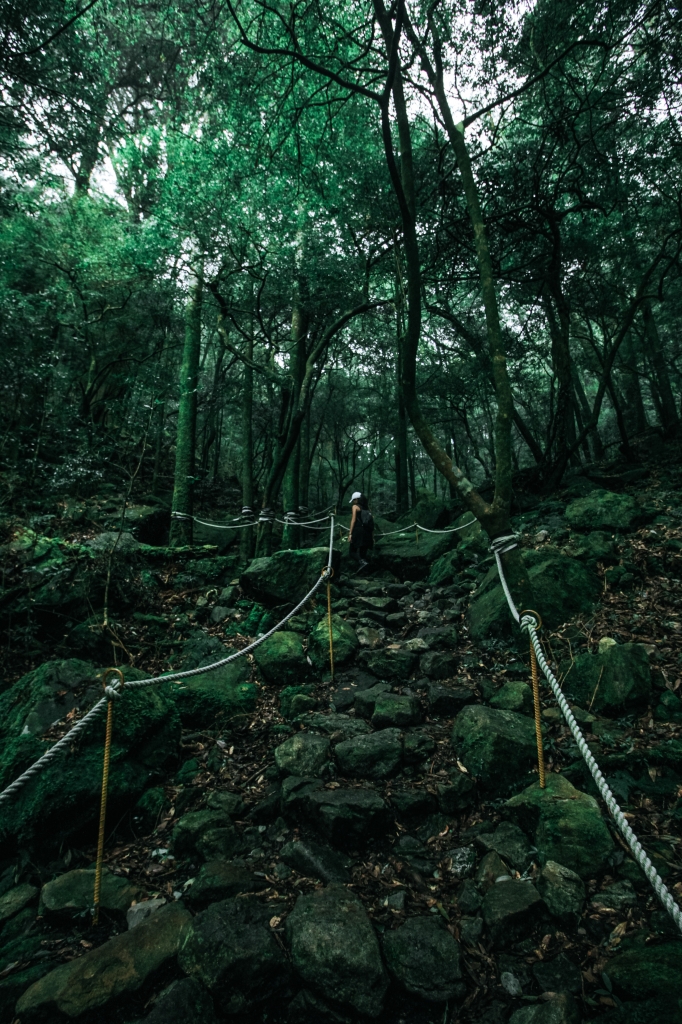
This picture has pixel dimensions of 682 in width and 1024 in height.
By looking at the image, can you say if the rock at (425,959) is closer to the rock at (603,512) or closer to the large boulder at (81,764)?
the large boulder at (81,764)

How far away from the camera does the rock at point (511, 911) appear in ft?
8.03

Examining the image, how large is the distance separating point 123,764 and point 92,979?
166cm

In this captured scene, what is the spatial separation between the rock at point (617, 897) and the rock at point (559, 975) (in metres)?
0.38

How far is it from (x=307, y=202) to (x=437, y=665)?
8.88m

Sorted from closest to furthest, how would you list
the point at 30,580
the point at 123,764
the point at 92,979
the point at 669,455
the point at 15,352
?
the point at 92,979, the point at 123,764, the point at 30,580, the point at 15,352, the point at 669,455

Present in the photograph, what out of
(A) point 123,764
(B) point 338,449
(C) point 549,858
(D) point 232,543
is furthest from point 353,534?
(B) point 338,449

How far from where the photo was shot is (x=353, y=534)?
9633 millimetres

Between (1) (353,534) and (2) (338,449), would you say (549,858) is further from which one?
(2) (338,449)

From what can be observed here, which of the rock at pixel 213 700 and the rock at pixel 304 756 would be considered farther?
the rock at pixel 213 700

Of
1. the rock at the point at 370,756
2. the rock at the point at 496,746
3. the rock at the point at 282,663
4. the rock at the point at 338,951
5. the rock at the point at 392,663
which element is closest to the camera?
the rock at the point at 338,951

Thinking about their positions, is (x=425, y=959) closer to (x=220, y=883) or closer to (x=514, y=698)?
(x=220, y=883)

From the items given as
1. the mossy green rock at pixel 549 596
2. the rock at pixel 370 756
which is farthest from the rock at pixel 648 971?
the mossy green rock at pixel 549 596

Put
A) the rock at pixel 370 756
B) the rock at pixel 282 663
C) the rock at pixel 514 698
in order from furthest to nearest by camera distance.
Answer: the rock at pixel 282 663
the rock at pixel 514 698
the rock at pixel 370 756

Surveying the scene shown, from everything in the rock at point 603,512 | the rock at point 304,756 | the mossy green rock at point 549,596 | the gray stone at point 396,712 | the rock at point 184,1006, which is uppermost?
the rock at point 603,512
